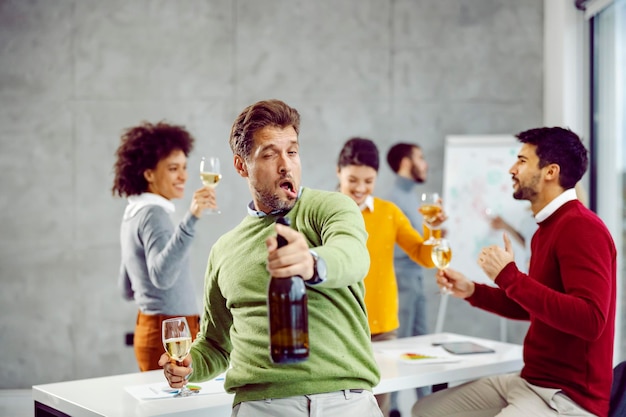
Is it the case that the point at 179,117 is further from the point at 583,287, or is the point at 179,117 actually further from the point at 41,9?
the point at 583,287

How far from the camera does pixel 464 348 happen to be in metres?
3.25

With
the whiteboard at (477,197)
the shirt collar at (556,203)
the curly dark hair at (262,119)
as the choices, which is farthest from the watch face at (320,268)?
the whiteboard at (477,197)

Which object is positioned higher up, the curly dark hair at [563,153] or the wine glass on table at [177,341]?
the curly dark hair at [563,153]

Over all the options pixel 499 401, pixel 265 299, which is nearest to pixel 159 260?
pixel 265 299

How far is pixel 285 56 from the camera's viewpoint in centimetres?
577

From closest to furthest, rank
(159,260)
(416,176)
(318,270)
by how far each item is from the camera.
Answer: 1. (318,270)
2. (159,260)
3. (416,176)

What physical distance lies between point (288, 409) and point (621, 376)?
1.38 meters

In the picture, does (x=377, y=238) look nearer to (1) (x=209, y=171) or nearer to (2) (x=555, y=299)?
(1) (x=209, y=171)

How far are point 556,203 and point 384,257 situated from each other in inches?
43.8

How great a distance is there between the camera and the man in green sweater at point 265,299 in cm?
185

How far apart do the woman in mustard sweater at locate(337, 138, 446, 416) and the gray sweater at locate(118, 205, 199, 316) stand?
2.86 feet

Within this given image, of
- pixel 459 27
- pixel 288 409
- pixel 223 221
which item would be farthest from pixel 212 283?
pixel 459 27

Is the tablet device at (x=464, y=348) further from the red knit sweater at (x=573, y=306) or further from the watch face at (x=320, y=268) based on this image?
the watch face at (x=320, y=268)

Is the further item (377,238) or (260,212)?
(377,238)
